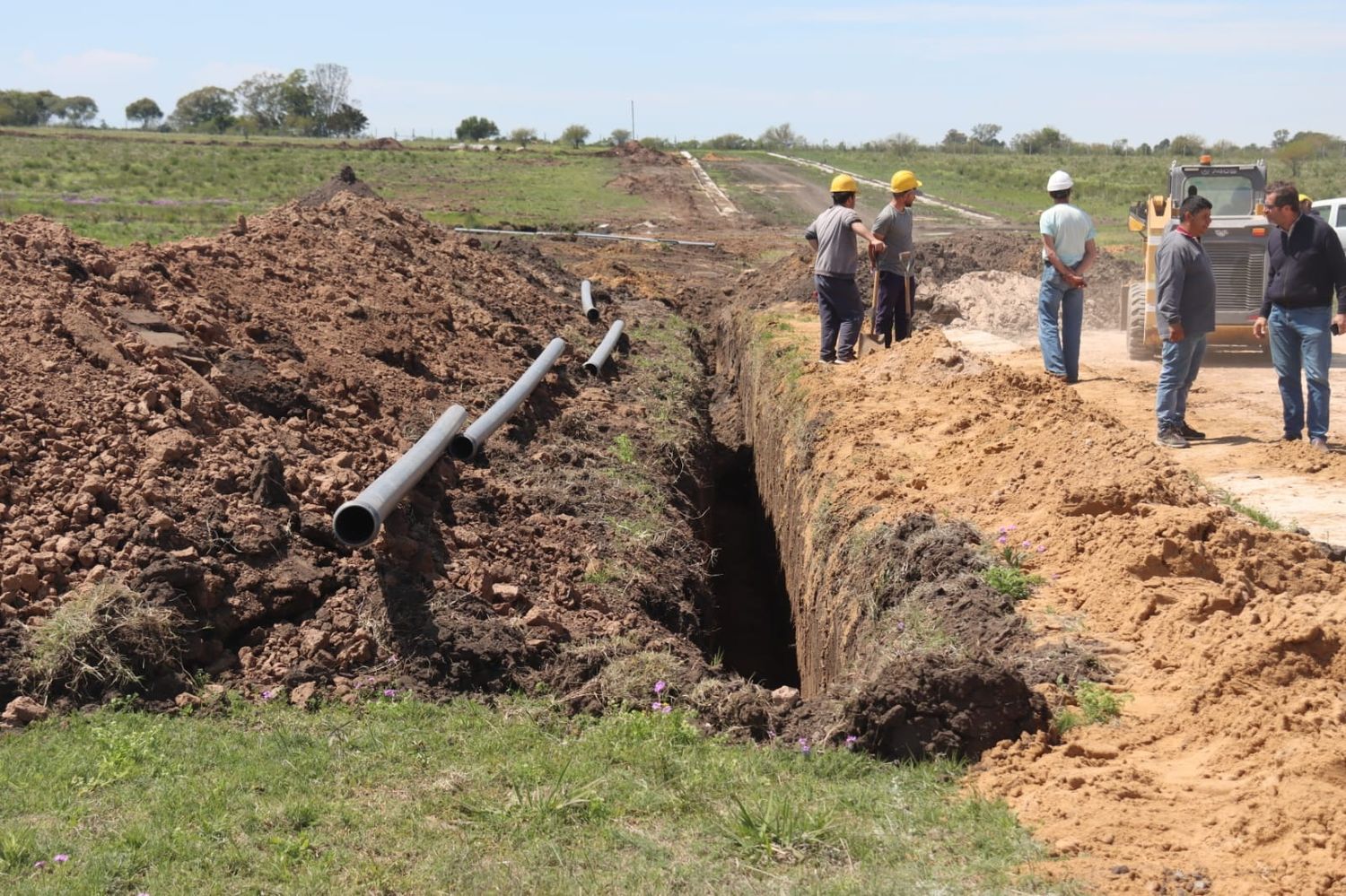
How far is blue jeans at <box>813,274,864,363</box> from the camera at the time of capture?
11.4 m

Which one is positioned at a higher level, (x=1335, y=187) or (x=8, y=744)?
(x=1335, y=187)

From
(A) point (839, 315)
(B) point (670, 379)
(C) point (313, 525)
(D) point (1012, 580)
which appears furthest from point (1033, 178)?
(C) point (313, 525)

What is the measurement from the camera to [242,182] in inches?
1506

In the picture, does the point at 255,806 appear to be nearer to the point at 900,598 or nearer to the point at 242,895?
the point at 242,895

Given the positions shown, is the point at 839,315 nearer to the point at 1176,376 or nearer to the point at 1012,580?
the point at 1176,376

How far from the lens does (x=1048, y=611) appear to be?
227 inches

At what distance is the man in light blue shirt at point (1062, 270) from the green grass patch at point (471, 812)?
6.69 meters

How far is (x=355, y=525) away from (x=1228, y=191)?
11911mm

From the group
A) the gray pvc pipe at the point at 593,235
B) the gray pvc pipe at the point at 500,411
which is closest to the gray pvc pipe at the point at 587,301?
the gray pvc pipe at the point at 500,411

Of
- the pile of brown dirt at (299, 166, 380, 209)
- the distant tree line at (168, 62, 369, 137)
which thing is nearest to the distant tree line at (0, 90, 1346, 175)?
the distant tree line at (168, 62, 369, 137)

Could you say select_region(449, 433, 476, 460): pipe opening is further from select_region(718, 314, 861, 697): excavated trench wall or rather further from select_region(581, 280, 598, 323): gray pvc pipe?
select_region(581, 280, 598, 323): gray pvc pipe

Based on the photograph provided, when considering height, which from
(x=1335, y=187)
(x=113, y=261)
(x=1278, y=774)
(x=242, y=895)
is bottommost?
(x=242, y=895)

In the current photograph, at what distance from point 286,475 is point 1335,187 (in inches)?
1593

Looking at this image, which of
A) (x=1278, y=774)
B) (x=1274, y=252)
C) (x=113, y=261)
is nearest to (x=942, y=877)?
(x=1278, y=774)
